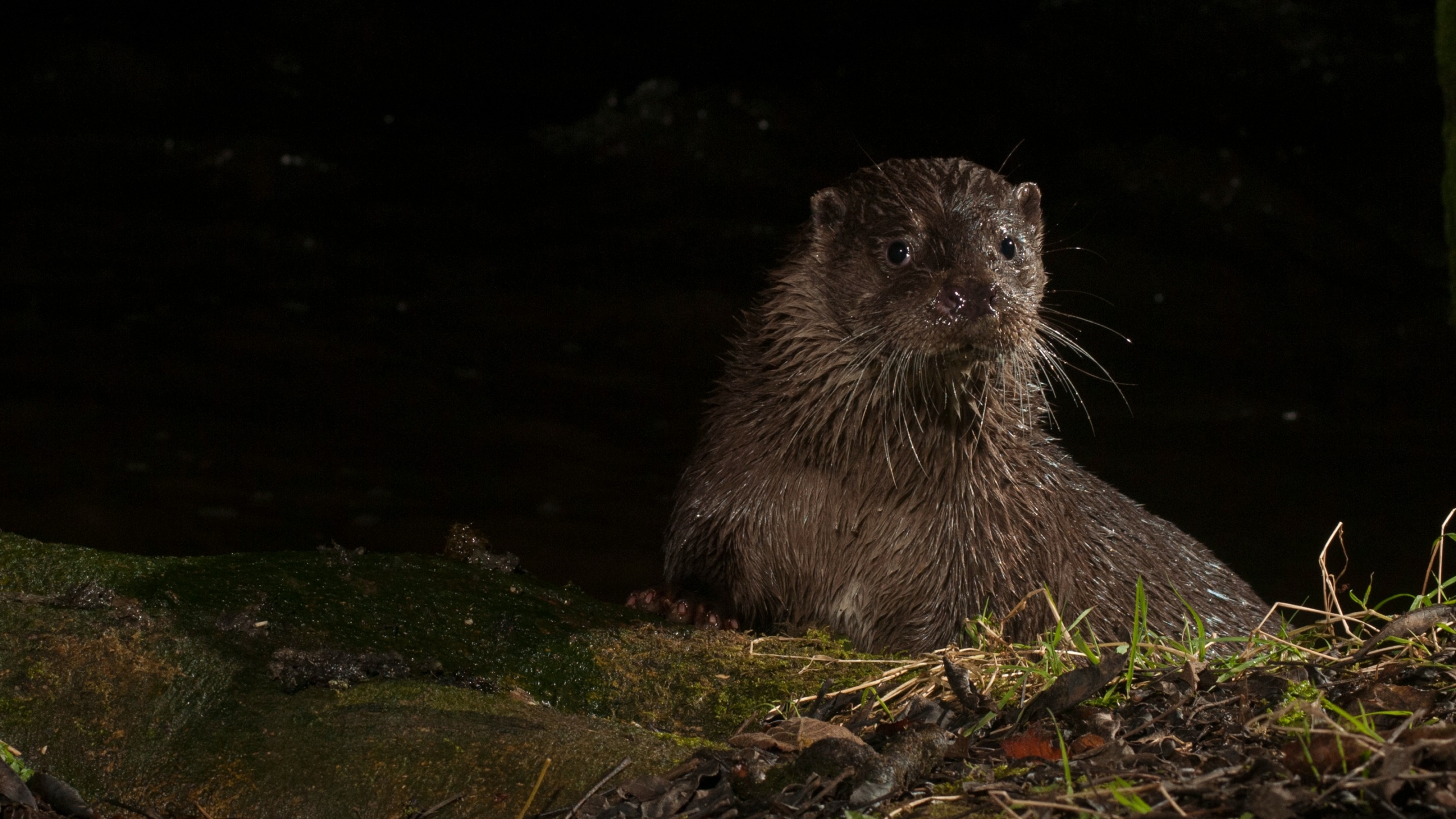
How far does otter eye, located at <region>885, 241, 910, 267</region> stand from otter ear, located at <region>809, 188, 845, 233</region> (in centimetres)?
27

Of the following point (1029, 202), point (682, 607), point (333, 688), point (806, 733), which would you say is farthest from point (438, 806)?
point (1029, 202)

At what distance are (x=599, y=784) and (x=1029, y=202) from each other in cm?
260

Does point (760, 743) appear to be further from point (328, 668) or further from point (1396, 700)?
point (1396, 700)

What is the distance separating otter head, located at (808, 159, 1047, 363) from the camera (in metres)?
3.83

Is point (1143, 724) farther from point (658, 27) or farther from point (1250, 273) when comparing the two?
point (658, 27)

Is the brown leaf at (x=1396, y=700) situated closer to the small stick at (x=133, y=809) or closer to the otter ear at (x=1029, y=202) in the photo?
the small stick at (x=133, y=809)

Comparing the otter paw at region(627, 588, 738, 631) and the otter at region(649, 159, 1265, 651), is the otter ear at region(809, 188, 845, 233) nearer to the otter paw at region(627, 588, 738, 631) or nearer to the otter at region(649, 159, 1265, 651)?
the otter at region(649, 159, 1265, 651)

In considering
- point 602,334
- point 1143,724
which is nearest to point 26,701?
point 1143,724

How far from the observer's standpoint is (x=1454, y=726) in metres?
2.16

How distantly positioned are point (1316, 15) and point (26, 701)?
865 inches

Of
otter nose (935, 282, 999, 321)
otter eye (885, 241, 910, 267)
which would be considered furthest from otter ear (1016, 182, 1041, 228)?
otter nose (935, 282, 999, 321)

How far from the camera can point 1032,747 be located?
95.4 inches

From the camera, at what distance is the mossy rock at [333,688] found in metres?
2.51

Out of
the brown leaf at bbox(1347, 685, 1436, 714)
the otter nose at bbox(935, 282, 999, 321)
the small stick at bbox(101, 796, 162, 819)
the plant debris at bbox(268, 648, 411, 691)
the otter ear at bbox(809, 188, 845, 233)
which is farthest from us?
the otter ear at bbox(809, 188, 845, 233)
